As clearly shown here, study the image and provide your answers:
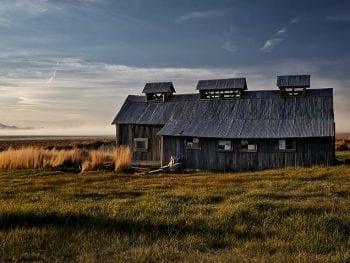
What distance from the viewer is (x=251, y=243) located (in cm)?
857

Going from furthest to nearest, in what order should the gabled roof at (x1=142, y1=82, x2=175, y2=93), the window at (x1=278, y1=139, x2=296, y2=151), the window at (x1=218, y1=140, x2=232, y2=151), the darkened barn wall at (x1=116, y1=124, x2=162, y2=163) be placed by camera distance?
1. the gabled roof at (x1=142, y1=82, x2=175, y2=93)
2. the darkened barn wall at (x1=116, y1=124, x2=162, y2=163)
3. the window at (x1=218, y1=140, x2=232, y2=151)
4. the window at (x1=278, y1=139, x2=296, y2=151)

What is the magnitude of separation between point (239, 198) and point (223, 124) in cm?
1795

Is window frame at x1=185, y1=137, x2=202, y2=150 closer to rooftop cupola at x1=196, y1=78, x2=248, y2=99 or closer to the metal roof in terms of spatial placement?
the metal roof

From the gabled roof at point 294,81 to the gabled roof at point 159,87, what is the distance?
9.65m

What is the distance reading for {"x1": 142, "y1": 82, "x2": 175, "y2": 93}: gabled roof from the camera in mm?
37281

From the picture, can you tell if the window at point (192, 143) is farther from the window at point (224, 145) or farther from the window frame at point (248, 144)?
the window frame at point (248, 144)

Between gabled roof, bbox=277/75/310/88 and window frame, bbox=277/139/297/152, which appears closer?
window frame, bbox=277/139/297/152

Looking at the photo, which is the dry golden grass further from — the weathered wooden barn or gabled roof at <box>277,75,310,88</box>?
gabled roof at <box>277,75,310,88</box>

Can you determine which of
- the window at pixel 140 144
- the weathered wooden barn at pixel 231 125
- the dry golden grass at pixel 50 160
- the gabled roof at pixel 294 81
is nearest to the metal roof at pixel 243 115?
the weathered wooden barn at pixel 231 125

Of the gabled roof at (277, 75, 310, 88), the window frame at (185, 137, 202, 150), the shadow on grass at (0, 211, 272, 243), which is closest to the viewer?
the shadow on grass at (0, 211, 272, 243)

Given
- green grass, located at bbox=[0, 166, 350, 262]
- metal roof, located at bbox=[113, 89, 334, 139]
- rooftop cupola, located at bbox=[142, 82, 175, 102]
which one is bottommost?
green grass, located at bbox=[0, 166, 350, 262]

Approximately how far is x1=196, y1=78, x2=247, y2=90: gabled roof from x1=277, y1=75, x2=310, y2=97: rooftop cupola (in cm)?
298

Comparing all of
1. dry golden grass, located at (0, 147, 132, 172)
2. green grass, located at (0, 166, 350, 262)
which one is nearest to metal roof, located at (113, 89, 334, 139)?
dry golden grass, located at (0, 147, 132, 172)

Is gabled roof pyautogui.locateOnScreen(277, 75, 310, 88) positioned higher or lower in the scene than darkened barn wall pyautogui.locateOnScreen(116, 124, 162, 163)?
higher
